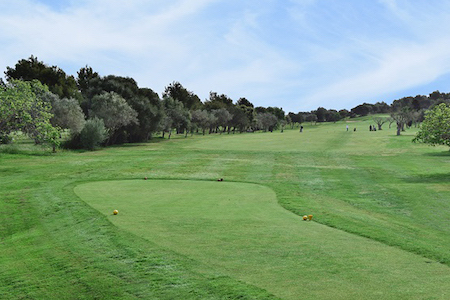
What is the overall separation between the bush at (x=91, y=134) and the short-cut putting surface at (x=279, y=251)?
45.1 meters

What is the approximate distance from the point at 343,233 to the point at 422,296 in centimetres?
473

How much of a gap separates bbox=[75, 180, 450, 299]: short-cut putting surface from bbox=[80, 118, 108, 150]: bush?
1774 inches

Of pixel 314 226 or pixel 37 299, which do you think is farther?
pixel 314 226

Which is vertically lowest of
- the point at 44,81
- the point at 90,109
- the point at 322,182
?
the point at 322,182

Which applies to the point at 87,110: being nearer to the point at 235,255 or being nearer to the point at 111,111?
the point at 111,111

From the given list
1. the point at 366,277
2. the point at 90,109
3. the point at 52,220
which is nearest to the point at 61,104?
the point at 90,109

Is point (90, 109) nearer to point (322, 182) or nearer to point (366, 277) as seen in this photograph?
point (322, 182)

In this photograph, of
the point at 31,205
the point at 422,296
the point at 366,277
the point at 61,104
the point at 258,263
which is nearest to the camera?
the point at 422,296

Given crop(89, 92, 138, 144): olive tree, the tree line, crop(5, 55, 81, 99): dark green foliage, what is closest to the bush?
the tree line

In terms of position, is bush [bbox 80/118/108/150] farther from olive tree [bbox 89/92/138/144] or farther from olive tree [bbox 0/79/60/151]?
olive tree [bbox 0/79/60/151]

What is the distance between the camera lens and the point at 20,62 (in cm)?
9912

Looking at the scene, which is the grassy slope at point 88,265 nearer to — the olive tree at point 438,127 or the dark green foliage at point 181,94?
the olive tree at point 438,127

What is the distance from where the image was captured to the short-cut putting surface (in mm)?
6984

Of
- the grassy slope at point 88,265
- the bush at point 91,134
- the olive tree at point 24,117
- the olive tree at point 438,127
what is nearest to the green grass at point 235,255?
the grassy slope at point 88,265
